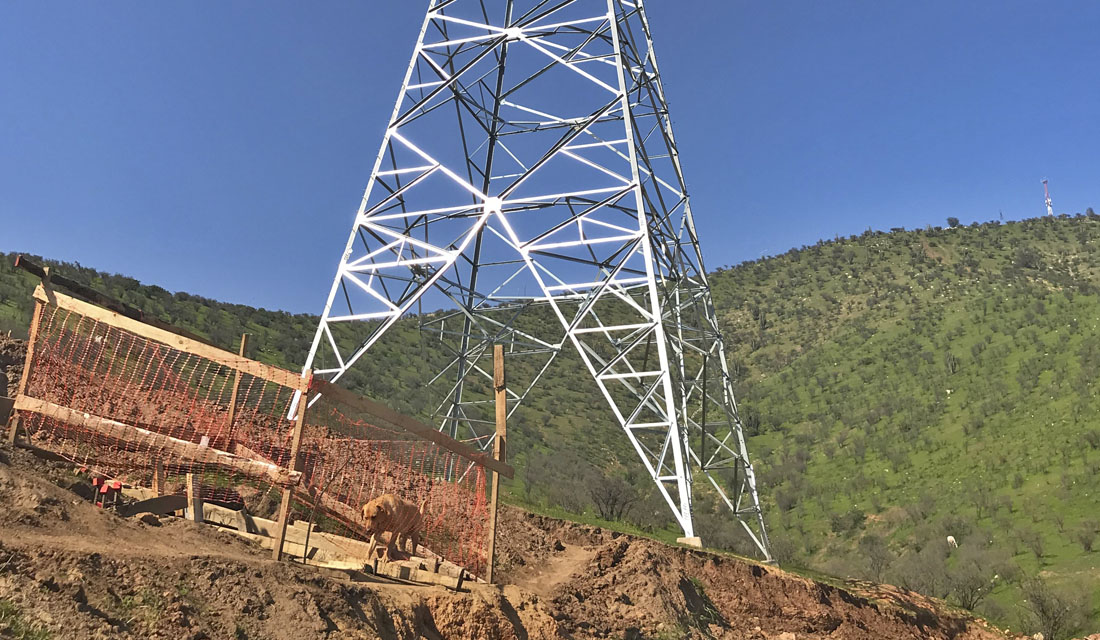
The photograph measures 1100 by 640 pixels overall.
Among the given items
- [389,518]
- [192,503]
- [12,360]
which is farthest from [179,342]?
[12,360]

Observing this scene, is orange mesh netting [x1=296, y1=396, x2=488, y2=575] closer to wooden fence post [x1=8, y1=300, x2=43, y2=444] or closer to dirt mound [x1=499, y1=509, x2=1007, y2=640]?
dirt mound [x1=499, y1=509, x2=1007, y2=640]

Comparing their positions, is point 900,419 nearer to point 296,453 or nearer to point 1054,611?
point 1054,611

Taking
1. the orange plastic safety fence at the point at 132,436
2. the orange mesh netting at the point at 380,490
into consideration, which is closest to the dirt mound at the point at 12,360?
the orange plastic safety fence at the point at 132,436

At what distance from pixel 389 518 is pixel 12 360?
24.4 ft

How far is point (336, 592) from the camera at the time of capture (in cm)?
691

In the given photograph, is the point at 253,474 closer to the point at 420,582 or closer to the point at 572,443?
the point at 420,582

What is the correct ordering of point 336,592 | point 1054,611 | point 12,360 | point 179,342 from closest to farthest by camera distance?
point 336,592 → point 179,342 → point 12,360 → point 1054,611

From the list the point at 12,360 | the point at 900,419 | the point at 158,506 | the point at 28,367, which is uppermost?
the point at 900,419

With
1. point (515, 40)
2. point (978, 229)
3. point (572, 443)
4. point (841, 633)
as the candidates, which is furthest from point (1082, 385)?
point (978, 229)

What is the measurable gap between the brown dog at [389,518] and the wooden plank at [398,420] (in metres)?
0.77

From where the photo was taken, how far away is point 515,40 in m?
16.3

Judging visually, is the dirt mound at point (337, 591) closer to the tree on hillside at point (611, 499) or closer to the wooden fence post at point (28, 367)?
the wooden fence post at point (28, 367)

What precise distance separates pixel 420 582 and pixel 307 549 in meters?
1.26

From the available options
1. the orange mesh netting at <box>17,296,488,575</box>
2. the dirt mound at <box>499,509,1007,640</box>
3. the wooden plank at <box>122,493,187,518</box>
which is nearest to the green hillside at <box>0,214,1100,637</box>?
the dirt mound at <box>499,509,1007,640</box>
